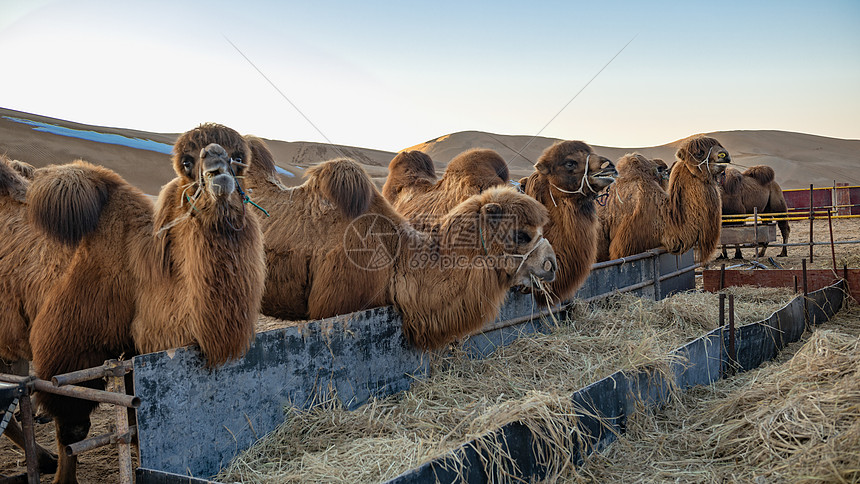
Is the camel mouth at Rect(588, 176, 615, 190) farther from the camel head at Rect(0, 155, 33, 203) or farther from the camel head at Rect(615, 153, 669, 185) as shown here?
the camel head at Rect(0, 155, 33, 203)

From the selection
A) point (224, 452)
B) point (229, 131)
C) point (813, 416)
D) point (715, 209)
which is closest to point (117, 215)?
point (229, 131)

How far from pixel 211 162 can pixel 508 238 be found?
2.15m

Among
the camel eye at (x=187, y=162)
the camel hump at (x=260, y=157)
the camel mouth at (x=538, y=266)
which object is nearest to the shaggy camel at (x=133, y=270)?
the camel eye at (x=187, y=162)

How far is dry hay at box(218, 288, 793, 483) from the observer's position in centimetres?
289

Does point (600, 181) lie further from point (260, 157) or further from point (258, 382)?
point (258, 382)

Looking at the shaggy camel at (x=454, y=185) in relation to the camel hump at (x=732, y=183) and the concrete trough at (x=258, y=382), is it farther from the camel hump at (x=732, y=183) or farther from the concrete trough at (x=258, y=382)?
the camel hump at (x=732, y=183)

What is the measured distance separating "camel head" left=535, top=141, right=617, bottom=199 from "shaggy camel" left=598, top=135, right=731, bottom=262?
2126 millimetres

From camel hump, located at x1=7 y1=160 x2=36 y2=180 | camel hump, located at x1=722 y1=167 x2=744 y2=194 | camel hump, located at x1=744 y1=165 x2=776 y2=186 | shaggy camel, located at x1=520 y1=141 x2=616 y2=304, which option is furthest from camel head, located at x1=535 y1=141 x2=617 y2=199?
camel hump, located at x1=744 y1=165 x2=776 y2=186

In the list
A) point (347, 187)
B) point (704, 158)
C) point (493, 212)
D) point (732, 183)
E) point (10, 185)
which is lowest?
point (493, 212)

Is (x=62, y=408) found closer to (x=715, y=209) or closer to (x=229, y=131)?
(x=229, y=131)

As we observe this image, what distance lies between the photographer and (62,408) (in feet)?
10.8

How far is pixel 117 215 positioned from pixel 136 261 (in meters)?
0.44

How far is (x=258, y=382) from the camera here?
3.29m

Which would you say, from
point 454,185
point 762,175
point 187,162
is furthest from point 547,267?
point 762,175
